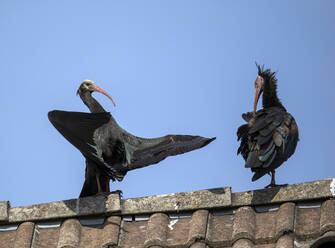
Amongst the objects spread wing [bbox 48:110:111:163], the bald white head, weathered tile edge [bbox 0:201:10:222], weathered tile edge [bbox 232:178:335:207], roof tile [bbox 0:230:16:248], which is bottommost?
roof tile [bbox 0:230:16:248]

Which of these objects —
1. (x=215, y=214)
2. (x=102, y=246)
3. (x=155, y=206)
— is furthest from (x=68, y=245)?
(x=215, y=214)

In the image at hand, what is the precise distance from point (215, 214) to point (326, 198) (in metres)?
0.80

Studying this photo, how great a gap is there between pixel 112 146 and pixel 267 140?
157 centimetres

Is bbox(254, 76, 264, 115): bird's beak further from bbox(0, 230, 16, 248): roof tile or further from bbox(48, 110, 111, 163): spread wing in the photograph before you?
bbox(0, 230, 16, 248): roof tile

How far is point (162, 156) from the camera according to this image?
292 inches

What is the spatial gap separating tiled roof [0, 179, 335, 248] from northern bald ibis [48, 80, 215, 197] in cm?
127

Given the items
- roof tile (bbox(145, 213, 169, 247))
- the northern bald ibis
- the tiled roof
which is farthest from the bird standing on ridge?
roof tile (bbox(145, 213, 169, 247))

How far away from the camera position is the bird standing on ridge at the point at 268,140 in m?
6.88

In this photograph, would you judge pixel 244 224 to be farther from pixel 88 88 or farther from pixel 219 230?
pixel 88 88

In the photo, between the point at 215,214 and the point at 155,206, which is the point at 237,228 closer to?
the point at 215,214

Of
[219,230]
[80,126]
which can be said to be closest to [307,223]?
[219,230]

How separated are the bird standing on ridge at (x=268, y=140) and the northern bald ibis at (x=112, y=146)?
39 cm

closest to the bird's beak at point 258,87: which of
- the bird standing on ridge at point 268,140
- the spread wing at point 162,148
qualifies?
the bird standing on ridge at point 268,140

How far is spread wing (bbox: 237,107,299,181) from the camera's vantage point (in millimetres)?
6879
